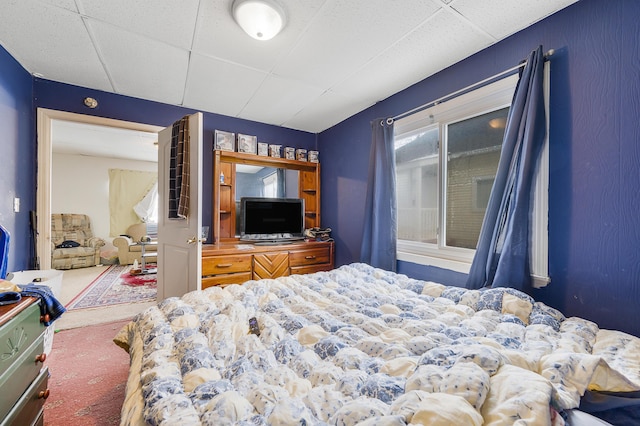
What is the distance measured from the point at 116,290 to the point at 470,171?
471 centimetres

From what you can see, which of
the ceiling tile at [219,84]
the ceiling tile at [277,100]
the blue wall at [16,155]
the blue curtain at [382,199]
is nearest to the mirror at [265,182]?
the ceiling tile at [277,100]

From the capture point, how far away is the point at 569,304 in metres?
1.46

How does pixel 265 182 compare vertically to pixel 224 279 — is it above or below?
above

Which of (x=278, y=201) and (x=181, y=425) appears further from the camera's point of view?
(x=278, y=201)

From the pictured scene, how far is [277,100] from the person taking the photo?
2768mm

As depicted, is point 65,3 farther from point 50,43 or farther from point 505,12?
point 505,12

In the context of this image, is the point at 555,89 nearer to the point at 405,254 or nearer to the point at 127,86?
the point at 405,254

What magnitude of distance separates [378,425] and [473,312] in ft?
3.28

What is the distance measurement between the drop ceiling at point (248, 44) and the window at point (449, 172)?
0.38 meters

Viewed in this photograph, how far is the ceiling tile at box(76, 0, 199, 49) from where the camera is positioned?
4.86 ft

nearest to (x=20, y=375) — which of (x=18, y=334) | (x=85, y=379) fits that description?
(x=18, y=334)

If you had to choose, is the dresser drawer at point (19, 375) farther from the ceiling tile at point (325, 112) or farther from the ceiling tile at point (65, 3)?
the ceiling tile at point (325, 112)

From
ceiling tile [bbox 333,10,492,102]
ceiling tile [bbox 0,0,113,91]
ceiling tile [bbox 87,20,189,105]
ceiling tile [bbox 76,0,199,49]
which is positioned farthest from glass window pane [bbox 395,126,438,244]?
ceiling tile [bbox 0,0,113,91]

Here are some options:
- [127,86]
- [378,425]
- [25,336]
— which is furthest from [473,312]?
[127,86]
